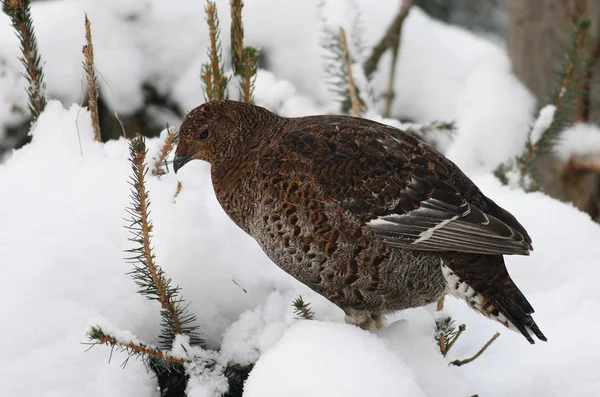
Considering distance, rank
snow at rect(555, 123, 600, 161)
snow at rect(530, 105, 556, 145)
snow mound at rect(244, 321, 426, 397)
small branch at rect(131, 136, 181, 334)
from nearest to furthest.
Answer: snow mound at rect(244, 321, 426, 397) < small branch at rect(131, 136, 181, 334) < snow at rect(530, 105, 556, 145) < snow at rect(555, 123, 600, 161)

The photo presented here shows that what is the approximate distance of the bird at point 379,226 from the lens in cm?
238

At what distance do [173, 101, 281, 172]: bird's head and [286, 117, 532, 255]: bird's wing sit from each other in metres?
0.30

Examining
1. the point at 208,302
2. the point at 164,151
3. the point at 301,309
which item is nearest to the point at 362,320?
the point at 301,309

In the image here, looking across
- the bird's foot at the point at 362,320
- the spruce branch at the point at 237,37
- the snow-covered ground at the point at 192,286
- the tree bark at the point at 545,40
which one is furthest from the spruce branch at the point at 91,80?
the tree bark at the point at 545,40

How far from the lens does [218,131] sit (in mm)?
2771

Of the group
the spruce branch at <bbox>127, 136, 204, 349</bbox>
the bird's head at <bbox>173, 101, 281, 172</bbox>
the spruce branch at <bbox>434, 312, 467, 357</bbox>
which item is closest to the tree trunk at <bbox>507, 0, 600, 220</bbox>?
the bird's head at <bbox>173, 101, 281, 172</bbox>

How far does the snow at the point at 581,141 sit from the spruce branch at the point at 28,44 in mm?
3395

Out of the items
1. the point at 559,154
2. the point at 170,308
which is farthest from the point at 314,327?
the point at 559,154

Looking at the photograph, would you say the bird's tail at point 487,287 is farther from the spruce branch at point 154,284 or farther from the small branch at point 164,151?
the small branch at point 164,151

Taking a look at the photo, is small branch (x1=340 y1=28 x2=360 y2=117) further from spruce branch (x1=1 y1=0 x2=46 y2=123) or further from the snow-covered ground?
spruce branch (x1=1 y1=0 x2=46 y2=123)

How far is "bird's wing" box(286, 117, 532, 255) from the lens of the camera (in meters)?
2.38

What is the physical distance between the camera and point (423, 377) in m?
2.14

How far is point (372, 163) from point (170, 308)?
0.86m

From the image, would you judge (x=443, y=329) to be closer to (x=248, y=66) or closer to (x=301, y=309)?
(x=301, y=309)
